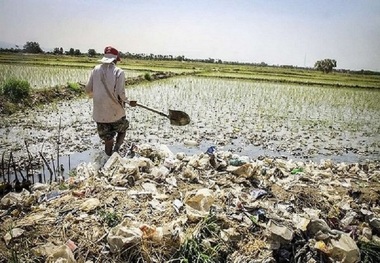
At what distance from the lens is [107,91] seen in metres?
3.60

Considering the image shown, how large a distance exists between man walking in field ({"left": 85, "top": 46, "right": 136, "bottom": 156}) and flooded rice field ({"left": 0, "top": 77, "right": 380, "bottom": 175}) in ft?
1.75

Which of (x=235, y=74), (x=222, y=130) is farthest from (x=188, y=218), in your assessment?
(x=235, y=74)

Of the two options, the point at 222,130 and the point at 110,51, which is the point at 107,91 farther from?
the point at 222,130

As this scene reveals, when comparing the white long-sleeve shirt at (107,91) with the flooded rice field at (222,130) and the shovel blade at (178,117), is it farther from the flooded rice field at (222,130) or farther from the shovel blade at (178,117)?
the shovel blade at (178,117)

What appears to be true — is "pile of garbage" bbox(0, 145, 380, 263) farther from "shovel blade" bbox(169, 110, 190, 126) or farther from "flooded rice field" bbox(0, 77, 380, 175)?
"flooded rice field" bbox(0, 77, 380, 175)

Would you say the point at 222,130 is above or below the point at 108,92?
below

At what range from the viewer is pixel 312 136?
252 inches

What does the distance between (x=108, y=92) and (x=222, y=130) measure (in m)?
3.34

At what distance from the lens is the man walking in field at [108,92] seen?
140 inches

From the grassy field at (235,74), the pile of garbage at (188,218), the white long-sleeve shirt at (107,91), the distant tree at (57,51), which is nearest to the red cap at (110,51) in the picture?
the white long-sleeve shirt at (107,91)

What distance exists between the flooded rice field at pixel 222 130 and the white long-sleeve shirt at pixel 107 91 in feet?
1.80

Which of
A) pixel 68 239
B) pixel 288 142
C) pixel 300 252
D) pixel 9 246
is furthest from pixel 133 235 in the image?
pixel 288 142

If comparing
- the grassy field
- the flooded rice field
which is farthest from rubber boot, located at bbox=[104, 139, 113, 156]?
the grassy field

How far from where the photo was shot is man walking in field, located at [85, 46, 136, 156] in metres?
3.55
